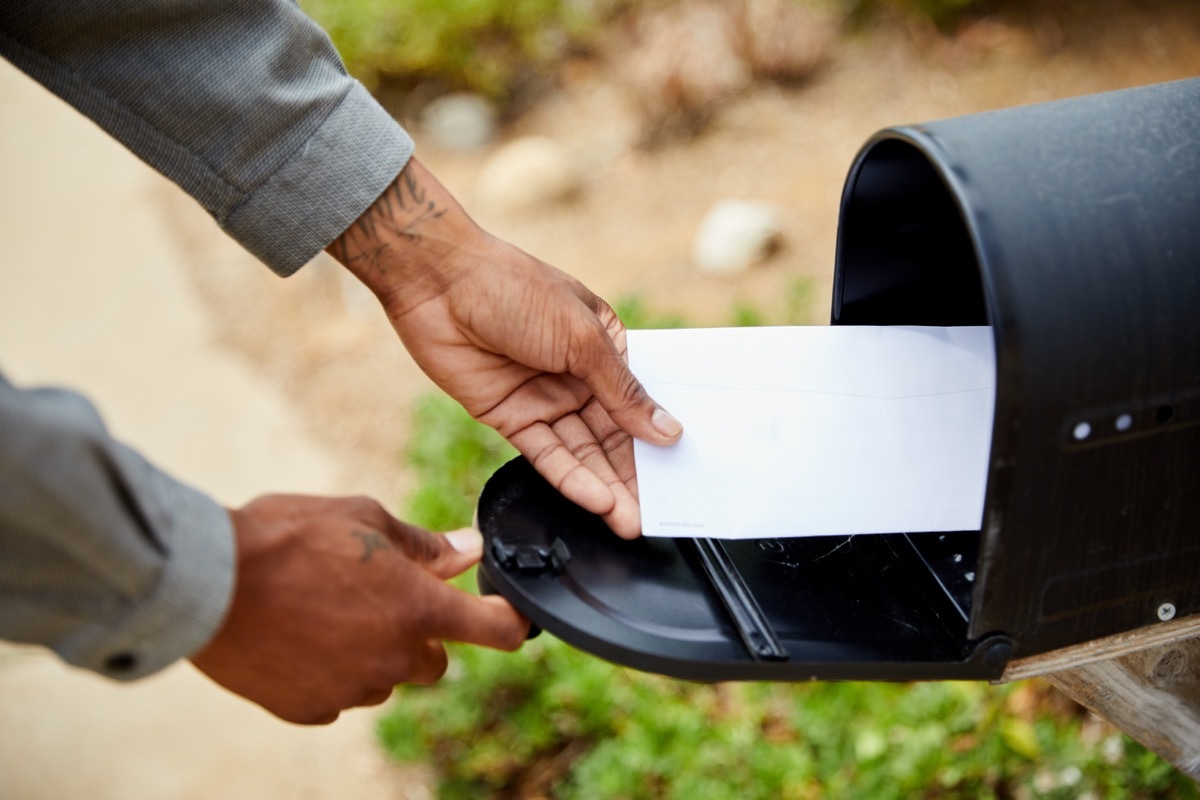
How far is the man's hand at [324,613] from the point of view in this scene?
1128 mm

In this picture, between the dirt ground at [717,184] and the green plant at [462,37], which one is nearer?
the dirt ground at [717,184]

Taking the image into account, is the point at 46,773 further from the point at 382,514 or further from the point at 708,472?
the point at 708,472

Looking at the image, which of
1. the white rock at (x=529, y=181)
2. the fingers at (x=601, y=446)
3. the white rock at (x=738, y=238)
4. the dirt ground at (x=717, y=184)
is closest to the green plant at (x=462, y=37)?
the dirt ground at (x=717, y=184)

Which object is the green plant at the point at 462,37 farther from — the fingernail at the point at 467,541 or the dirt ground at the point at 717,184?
the fingernail at the point at 467,541

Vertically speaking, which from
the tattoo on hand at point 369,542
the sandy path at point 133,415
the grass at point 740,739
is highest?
the tattoo on hand at point 369,542

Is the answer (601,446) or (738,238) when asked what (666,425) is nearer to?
(601,446)

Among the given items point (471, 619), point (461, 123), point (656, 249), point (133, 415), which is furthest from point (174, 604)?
point (461, 123)

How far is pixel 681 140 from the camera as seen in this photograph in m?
4.86

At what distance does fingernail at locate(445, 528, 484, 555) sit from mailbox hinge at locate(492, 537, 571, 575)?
0.03 meters

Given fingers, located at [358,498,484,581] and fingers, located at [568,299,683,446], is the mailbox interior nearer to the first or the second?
fingers, located at [358,498,484,581]

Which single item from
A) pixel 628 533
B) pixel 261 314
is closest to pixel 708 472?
pixel 628 533

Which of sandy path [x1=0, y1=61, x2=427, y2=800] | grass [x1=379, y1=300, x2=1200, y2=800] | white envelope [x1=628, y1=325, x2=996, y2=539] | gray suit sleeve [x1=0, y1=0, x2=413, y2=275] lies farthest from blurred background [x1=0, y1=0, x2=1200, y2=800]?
gray suit sleeve [x1=0, y1=0, x2=413, y2=275]

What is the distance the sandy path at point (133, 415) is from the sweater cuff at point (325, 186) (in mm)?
1590

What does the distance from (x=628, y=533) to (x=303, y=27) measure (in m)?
0.89
